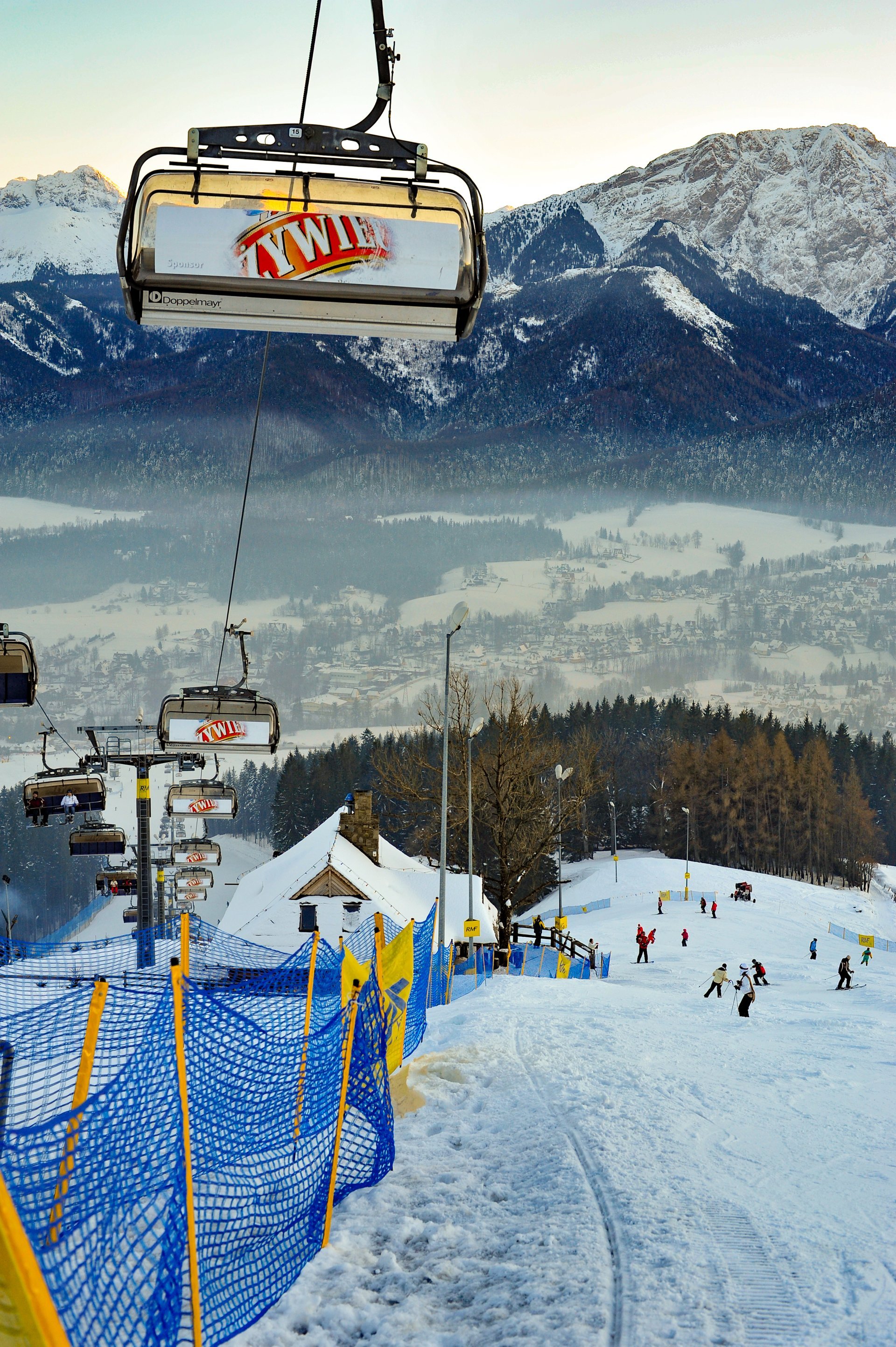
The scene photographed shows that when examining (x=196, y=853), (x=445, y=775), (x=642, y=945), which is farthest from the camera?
(x=196, y=853)

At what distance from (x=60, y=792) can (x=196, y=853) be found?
1413 centimetres

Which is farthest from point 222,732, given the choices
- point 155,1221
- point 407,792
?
point 407,792

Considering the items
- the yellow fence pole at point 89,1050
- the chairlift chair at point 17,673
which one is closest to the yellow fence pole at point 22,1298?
the yellow fence pole at point 89,1050

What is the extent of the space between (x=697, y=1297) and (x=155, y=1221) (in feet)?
8.79

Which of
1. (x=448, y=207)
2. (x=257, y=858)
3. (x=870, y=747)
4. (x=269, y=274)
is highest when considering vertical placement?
(x=448, y=207)

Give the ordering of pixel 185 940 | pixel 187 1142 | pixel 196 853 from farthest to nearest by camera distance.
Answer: pixel 196 853 → pixel 185 940 → pixel 187 1142

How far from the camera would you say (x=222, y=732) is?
47.5 ft

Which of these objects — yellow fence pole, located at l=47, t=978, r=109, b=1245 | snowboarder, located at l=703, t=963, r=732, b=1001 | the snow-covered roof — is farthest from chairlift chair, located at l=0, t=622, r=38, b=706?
the snow-covered roof

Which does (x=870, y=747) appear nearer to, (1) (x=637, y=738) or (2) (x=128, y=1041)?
(1) (x=637, y=738)

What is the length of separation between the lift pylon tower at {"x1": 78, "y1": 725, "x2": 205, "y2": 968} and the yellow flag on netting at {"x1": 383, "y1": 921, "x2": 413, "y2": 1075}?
34.5 feet

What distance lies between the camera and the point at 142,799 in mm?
24297

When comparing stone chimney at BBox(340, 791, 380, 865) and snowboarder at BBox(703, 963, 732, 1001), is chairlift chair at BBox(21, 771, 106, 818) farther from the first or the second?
stone chimney at BBox(340, 791, 380, 865)

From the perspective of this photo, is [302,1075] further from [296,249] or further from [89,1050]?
[296,249]

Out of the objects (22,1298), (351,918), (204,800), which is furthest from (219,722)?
(204,800)
